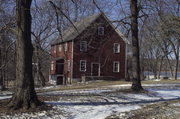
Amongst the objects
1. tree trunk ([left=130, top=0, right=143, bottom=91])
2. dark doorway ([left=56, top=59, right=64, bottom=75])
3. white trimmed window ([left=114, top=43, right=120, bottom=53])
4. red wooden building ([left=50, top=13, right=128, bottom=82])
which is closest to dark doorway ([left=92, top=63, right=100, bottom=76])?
red wooden building ([left=50, top=13, right=128, bottom=82])

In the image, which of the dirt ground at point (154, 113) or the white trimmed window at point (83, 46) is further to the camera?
the white trimmed window at point (83, 46)

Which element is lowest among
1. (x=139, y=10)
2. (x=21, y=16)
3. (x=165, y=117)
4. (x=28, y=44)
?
(x=165, y=117)

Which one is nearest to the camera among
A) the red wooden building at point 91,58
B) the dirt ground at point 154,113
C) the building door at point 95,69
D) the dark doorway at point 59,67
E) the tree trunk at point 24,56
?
the dirt ground at point 154,113

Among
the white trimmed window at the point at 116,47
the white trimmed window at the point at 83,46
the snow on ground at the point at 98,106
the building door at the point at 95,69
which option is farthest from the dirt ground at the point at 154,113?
the white trimmed window at the point at 116,47

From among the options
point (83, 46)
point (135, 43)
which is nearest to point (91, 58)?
point (83, 46)

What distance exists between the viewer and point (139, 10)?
53.8ft

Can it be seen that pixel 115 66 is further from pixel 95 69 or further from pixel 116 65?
pixel 95 69

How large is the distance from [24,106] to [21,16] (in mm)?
3191

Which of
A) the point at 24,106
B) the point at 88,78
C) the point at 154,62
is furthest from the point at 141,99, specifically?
the point at 154,62

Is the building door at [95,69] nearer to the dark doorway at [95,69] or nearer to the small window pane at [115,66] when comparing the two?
the dark doorway at [95,69]

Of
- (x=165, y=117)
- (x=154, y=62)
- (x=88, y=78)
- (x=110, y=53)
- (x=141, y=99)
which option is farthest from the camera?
(x=154, y=62)

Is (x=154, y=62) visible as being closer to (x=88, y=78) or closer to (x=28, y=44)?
(x=88, y=78)

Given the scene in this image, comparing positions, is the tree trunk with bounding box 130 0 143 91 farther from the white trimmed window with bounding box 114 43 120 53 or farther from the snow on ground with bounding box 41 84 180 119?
the white trimmed window with bounding box 114 43 120 53

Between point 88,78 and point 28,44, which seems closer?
point 28,44
